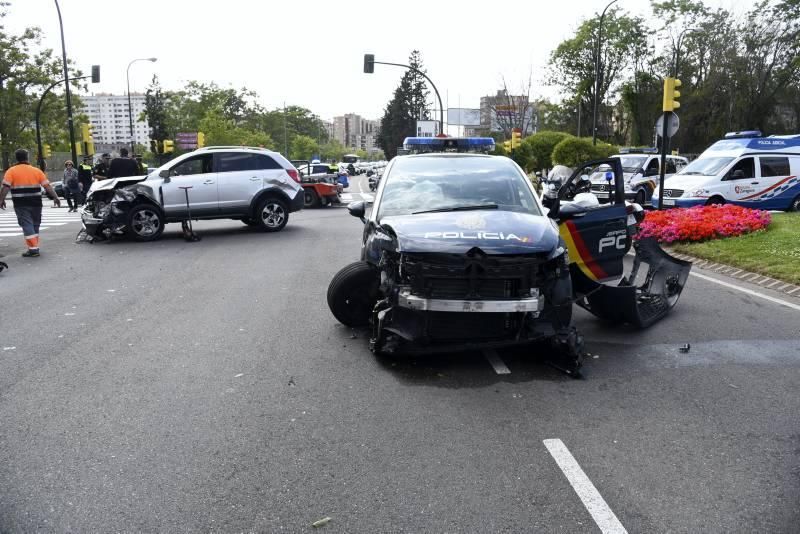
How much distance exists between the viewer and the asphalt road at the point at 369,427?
3.28 metres

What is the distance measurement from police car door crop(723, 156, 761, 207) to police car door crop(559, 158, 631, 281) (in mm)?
12459

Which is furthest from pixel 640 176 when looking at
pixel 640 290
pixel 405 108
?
pixel 405 108

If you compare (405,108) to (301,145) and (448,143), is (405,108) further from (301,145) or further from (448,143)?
(448,143)

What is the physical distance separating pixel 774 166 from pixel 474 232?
1579 cm

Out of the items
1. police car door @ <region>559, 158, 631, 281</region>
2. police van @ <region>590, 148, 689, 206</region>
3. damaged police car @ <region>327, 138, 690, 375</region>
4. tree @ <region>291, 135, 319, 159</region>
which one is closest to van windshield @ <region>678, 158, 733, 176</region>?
police van @ <region>590, 148, 689, 206</region>

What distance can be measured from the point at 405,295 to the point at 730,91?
161 ft

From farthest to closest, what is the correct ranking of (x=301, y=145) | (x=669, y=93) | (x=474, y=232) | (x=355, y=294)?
(x=301, y=145), (x=669, y=93), (x=355, y=294), (x=474, y=232)

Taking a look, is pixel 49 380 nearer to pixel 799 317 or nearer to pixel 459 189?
pixel 459 189

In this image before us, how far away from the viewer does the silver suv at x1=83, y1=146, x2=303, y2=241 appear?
14203 millimetres

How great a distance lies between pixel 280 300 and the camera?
8141 mm

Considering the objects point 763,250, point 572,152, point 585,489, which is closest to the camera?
point 585,489

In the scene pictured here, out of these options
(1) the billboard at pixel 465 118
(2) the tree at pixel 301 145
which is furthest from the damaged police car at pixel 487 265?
(2) the tree at pixel 301 145

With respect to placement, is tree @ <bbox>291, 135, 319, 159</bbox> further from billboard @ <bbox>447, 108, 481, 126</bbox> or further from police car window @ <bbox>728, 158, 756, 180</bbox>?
police car window @ <bbox>728, 158, 756, 180</bbox>

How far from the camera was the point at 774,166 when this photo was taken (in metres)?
17.7
